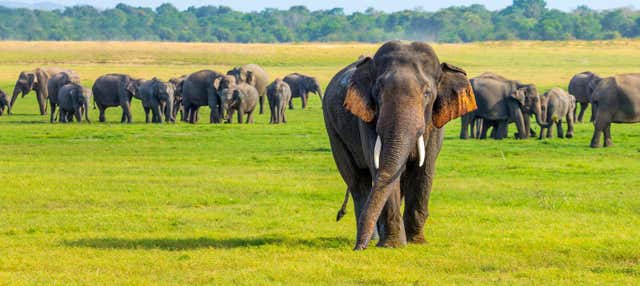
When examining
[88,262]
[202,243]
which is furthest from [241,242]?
[88,262]

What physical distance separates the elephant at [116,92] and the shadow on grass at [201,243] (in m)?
29.8

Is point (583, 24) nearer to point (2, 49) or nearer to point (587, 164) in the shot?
point (2, 49)

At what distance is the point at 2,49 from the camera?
360 feet

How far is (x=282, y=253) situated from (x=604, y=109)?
18595mm

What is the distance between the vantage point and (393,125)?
10.3 m

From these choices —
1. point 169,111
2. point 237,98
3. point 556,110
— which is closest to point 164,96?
point 169,111

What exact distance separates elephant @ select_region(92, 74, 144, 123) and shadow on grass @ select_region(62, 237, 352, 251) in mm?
29773

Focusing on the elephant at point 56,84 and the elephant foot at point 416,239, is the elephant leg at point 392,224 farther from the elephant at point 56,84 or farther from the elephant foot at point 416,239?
the elephant at point 56,84

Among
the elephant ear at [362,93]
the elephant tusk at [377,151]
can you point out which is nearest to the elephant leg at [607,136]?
the elephant ear at [362,93]

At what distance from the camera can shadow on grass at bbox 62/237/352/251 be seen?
1221 centimetres

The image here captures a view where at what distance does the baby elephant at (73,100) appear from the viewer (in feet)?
134

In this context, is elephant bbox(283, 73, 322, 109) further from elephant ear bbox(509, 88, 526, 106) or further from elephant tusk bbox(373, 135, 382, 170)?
elephant tusk bbox(373, 135, 382, 170)

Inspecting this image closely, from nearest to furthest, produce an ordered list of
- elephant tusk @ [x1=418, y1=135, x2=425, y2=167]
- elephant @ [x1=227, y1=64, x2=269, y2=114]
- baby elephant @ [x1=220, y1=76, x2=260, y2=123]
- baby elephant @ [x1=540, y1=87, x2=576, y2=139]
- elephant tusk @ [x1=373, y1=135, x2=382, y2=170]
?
elephant tusk @ [x1=373, y1=135, x2=382, y2=170] < elephant tusk @ [x1=418, y1=135, x2=425, y2=167] < baby elephant @ [x1=540, y1=87, x2=576, y2=139] < baby elephant @ [x1=220, y1=76, x2=260, y2=123] < elephant @ [x1=227, y1=64, x2=269, y2=114]

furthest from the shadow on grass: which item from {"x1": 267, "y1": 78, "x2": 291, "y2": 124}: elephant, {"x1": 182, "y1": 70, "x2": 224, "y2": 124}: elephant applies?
{"x1": 267, "y1": 78, "x2": 291, "y2": 124}: elephant
